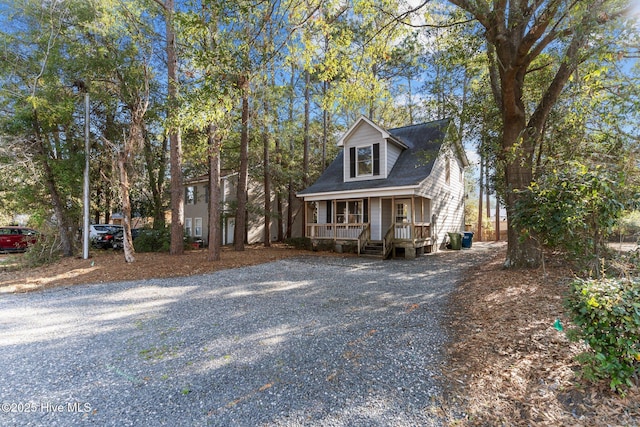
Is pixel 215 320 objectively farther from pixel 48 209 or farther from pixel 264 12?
pixel 48 209

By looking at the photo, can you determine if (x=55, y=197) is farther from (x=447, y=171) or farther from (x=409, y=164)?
(x=447, y=171)

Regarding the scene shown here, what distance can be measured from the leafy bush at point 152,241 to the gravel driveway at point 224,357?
697cm

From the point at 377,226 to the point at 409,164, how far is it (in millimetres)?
3407

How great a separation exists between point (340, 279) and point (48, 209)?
12839 millimetres

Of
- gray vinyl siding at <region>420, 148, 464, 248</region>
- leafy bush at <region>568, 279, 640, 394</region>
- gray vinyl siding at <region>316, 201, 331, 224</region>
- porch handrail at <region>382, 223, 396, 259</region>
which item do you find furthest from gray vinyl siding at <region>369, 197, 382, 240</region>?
leafy bush at <region>568, 279, 640, 394</region>

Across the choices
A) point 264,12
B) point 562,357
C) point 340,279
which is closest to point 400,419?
point 562,357

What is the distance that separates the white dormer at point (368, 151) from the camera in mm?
14430

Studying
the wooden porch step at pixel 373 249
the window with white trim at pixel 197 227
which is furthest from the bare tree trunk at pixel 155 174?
the wooden porch step at pixel 373 249

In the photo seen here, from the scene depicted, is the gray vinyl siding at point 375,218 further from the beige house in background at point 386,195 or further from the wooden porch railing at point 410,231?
the wooden porch railing at point 410,231

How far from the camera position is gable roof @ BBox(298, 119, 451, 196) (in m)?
13.1

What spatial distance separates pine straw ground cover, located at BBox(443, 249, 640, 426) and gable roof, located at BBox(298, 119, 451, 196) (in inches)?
329

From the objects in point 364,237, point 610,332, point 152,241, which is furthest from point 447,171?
point 152,241

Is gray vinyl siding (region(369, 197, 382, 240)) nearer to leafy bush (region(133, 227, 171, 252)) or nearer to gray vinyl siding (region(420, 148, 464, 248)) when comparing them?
gray vinyl siding (region(420, 148, 464, 248))

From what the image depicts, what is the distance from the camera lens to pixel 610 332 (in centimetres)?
238
